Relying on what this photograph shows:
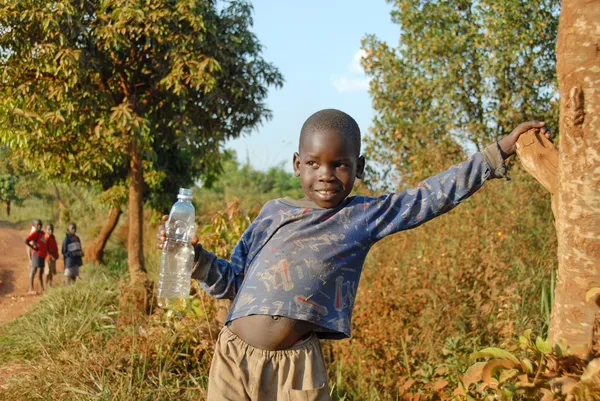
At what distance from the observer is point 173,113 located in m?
9.41

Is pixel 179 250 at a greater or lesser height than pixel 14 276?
lesser

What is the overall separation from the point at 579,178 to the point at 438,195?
0.57m

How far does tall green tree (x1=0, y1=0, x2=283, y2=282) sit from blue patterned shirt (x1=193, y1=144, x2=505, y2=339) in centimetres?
478

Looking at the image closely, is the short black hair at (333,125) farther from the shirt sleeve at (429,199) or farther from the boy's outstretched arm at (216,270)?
the boy's outstretched arm at (216,270)

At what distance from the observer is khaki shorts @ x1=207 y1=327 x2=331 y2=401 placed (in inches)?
94.3

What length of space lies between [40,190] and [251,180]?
346 inches

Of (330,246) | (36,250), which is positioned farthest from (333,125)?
(36,250)

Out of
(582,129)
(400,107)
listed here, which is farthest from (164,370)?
(400,107)

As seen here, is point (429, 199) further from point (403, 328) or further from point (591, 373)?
point (403, 328)

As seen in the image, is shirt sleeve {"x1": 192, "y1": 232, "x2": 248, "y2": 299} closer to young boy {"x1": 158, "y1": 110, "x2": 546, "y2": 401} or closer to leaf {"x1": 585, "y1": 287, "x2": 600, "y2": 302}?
young boy {"x1": 158, "y1": 110, "x2": 546, "y2": 401}

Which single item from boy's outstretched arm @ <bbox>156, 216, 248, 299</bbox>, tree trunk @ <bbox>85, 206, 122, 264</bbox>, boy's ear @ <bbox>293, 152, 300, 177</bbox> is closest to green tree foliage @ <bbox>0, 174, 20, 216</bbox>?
tree trunk @ <bbox>85, 206, 122, 264</bbox>

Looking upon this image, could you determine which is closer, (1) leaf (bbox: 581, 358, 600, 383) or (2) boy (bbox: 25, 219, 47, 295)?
(1) leaf (bbox: 581, 358, 600, 383)

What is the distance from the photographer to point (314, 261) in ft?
7.91

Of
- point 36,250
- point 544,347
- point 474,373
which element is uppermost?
point 36,250
